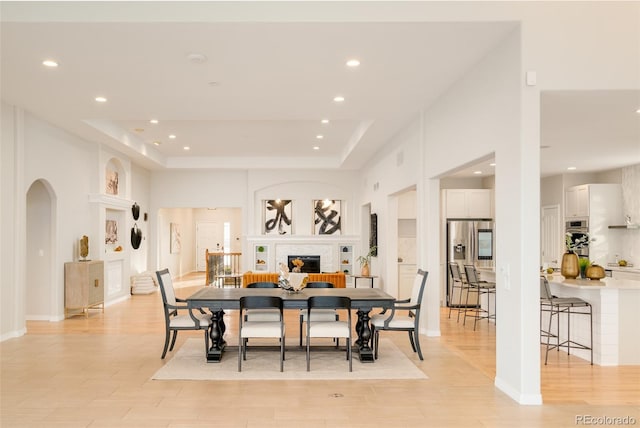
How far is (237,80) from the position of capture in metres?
5.37

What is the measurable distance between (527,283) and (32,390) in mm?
4506

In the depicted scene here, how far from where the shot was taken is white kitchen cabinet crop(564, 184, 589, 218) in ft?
30.7

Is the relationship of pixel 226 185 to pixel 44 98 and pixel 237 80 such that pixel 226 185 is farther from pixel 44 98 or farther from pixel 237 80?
pixel 237 80

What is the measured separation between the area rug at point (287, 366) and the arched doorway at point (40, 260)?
11.3ft

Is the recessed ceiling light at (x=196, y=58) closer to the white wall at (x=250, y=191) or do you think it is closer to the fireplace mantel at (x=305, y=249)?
the white wall at (x=250, y=191)

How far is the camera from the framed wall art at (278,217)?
1348 centimetres

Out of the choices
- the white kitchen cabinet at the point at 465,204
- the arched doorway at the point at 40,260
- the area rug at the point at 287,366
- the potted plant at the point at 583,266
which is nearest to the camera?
the area rug at the point at 287,366

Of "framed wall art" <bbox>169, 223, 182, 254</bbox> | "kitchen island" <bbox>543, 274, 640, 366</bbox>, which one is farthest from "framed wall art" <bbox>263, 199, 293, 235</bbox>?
"kitchen island" <bbox>543, 274, 640, 366</bbox>

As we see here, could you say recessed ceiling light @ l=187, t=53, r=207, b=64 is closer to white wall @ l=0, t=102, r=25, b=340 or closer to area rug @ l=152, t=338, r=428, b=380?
area rug @ l=152, t=338, r=428, b=380

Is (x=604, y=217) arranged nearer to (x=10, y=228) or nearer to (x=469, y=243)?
(x=469, y=243)

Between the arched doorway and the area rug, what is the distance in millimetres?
3452

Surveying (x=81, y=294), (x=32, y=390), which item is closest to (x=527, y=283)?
(x=32, y=390)

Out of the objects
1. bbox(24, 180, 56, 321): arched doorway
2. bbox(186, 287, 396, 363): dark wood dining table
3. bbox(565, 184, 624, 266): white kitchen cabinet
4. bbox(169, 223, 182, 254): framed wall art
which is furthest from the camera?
bbox(169, 223, 182, 254): framed wall art

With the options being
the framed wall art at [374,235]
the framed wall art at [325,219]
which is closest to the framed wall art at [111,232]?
the framed wall art at [325,219]
